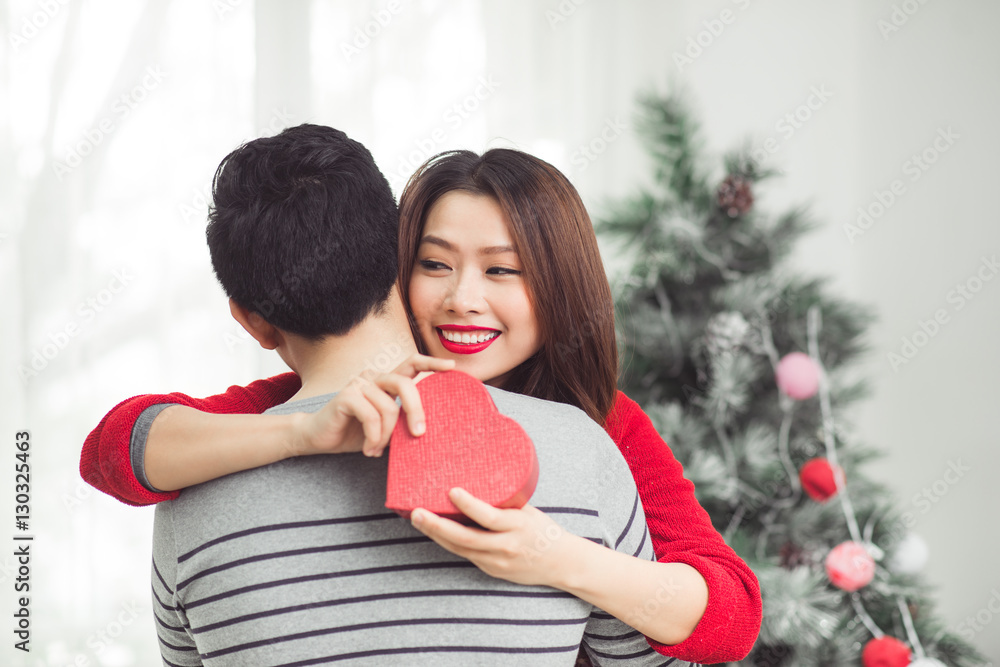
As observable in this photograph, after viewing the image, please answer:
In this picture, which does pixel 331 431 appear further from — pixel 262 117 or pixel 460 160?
pixel 262 117

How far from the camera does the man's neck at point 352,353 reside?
2.79 ft

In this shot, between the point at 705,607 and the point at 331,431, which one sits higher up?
the point at 331,431

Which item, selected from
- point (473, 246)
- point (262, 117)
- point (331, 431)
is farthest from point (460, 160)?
point (262, 117)

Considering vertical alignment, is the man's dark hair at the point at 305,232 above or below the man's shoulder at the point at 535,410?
above

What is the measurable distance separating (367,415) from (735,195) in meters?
1.56

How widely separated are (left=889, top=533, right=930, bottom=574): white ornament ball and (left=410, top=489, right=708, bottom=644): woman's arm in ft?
4.69

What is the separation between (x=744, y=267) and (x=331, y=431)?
158 cm

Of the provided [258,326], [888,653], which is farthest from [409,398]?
[888,653]

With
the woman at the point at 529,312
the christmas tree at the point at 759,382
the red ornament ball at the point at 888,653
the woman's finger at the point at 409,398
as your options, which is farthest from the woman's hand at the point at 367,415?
the red ornament ball at the point at 888,653

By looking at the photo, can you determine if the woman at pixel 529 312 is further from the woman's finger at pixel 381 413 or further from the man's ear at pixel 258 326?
the woman's finger at pixel 381 413

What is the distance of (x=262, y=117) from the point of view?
241 centimetres

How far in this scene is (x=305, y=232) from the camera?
82 cm

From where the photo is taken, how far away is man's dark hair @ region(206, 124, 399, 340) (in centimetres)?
82

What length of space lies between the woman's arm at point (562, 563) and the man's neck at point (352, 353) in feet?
0.69
